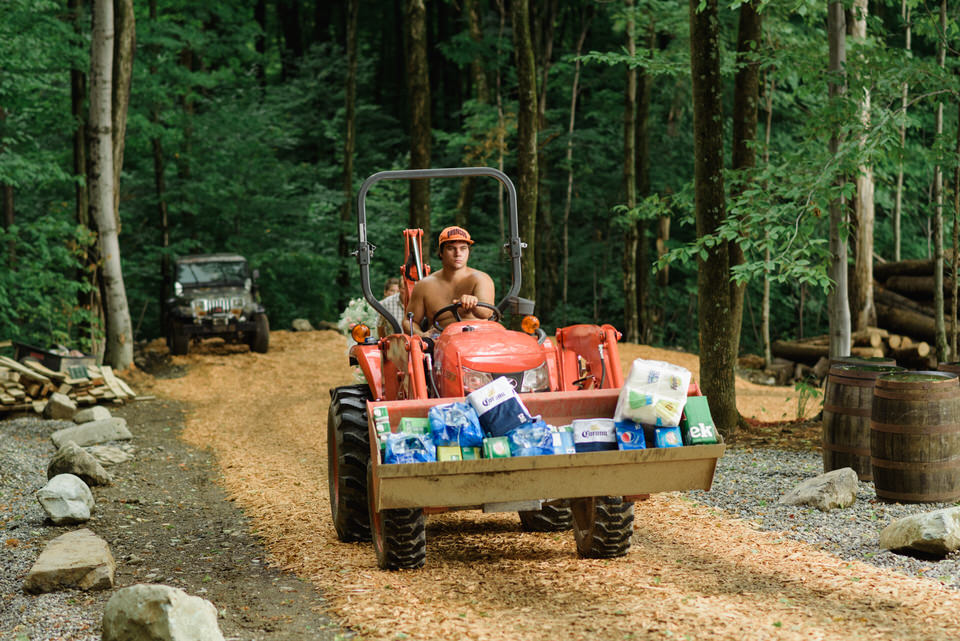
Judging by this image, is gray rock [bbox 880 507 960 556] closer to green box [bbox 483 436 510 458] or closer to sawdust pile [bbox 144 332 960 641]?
sawdust pile [bbox 144 332 960 641]

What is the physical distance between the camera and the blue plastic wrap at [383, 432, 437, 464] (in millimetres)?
4605

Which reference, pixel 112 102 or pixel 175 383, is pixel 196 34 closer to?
pixel 112 102

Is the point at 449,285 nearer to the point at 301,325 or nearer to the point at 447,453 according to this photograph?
the point at 447,453

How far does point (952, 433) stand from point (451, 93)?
33120 millimetres

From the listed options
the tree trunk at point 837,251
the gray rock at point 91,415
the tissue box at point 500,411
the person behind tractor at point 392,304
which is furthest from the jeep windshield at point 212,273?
the tissue box at point 500,411

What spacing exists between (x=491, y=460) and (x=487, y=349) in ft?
3.54

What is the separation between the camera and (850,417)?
293 inches

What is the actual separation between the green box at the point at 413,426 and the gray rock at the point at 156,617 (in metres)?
1.24

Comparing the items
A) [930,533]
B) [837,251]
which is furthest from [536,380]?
[837,251]

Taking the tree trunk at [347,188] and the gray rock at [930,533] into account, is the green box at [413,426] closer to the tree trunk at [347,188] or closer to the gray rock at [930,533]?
the gray rock at [930,533]

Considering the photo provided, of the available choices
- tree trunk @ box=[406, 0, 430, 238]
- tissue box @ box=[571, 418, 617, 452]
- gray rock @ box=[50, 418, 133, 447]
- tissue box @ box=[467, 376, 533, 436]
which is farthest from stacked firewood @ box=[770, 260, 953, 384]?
tissue box @ box=[467, 376, 533, 436]

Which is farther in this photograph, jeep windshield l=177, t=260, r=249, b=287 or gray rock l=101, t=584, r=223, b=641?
jeep windshield l=177, t=260, r=249, b=287

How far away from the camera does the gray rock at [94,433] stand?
414 inches

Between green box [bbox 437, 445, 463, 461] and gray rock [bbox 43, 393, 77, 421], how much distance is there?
348 inches
